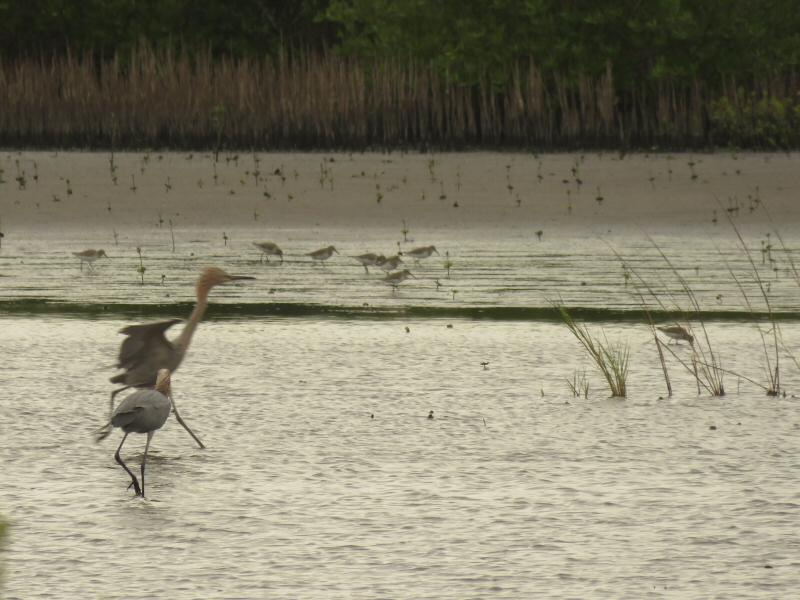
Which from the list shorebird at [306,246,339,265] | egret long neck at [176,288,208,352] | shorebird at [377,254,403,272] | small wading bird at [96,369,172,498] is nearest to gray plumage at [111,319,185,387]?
egret long neck at [176,288,208,352]

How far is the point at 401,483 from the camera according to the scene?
A: 326 inches

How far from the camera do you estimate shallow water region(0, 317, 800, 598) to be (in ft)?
22.0

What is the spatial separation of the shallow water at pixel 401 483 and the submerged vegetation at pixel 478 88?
18.7 m

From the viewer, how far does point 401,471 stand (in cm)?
856

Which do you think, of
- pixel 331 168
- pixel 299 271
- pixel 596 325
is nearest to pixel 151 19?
pixel 331 168

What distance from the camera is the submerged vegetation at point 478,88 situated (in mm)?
31062

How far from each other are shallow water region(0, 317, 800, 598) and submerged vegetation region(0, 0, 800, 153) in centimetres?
1874

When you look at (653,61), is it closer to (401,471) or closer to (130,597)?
(401,471)

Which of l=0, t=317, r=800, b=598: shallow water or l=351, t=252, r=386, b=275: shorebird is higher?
l=351, t=252, r=386, b=275: shorebird

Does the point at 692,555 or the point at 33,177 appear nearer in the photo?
the point at 692,555

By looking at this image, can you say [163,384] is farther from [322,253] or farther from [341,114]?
[341,114]

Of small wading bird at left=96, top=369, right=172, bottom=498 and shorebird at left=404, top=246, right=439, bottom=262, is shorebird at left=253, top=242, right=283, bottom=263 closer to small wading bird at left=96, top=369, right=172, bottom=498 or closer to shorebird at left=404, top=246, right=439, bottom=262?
shorebird at left=404, top=246, right=439, bottom=262

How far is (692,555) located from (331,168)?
21.1 metres

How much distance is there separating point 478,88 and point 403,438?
2505 cm
